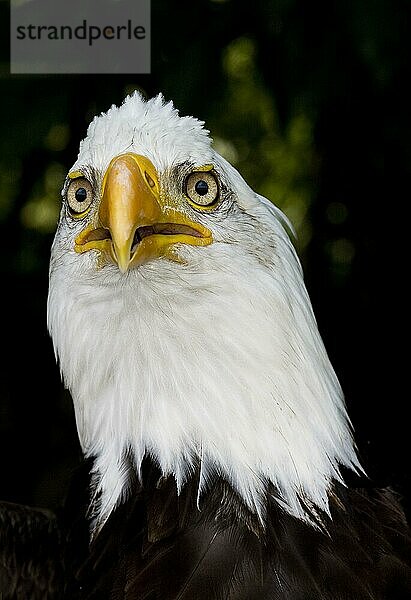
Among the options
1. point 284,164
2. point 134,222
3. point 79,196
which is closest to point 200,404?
point 134,222

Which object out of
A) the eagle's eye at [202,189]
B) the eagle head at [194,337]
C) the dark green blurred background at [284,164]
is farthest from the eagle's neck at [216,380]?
the dark green blurred background at [284,164]

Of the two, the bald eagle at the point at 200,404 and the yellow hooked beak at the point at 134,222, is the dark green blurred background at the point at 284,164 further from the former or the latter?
the yellow hooked beak at the point at 134,222

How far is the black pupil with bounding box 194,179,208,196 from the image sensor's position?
208 cm

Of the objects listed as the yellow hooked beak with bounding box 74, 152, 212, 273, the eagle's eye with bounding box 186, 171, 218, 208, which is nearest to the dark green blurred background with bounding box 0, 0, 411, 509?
the eagle's eye with bounding box 186, 171, 218, 208

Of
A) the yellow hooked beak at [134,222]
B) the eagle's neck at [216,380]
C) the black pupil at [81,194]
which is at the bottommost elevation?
the eagle's neck at [216,380]

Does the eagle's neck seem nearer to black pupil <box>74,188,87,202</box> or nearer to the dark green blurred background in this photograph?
black pupil <box>74,188,87,202</box>

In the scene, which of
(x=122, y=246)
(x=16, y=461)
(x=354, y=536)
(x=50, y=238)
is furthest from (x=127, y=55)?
(x=16, y=461)

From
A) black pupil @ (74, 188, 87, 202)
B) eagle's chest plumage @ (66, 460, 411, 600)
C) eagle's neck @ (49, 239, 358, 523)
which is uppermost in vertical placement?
black pupil @ (74, 188, 87, 202)

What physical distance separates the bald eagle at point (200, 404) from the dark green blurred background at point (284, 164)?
0.43 meters

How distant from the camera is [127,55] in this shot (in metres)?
2.86

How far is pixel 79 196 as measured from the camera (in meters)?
2.12

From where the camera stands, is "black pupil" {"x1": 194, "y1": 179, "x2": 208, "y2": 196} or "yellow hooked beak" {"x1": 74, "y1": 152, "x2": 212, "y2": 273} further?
"black pupil" {"x1": 194, "y1": 179, "x2": 208, "y2": 196}

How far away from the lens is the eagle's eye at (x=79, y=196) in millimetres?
2098

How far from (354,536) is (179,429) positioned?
0.47 m
